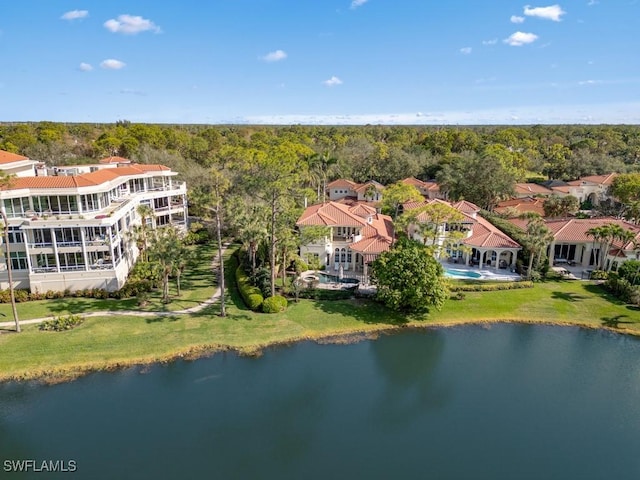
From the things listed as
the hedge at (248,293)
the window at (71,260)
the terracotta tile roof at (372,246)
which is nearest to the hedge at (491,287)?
the terracotta tile roof at (372,246)

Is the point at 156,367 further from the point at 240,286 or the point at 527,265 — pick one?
the point at 527,265

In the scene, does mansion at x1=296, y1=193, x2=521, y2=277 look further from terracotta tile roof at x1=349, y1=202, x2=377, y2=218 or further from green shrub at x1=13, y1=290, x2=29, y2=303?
green shrub at x1=13, y1=290, x2=29, y2=303

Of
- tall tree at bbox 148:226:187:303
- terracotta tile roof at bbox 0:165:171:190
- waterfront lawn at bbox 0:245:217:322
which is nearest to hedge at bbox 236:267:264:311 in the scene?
waterfront lawn at bbox 0:245:217:322

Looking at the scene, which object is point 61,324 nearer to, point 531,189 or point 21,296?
point 21,296

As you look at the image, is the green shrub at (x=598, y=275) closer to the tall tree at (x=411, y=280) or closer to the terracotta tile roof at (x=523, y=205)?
the tall tree at (x=411, y=280)

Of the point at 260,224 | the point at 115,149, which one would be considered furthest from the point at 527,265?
the point at 115,149

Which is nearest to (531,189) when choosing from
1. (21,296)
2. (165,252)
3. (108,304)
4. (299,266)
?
(299,266)
